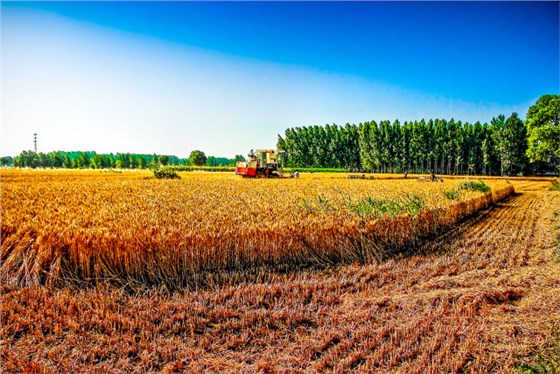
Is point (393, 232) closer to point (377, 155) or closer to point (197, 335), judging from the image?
point (197, 335)

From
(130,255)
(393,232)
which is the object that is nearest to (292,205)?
(393,232)

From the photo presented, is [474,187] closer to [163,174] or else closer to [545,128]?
[545,128]

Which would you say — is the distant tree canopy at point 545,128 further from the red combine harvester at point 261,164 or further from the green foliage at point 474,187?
the red combine harvester at point 261,164

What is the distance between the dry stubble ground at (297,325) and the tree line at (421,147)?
243ft

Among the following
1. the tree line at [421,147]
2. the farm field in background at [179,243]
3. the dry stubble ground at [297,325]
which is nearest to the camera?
the dry stubble ground at [297,325]

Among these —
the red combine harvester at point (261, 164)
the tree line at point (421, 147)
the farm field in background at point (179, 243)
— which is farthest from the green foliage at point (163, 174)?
the tree line at point (421, 147)

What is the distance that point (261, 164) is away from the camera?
39.4m

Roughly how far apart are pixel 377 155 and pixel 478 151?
22.4m

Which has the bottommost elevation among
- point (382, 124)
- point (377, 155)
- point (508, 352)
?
point (508, 352)

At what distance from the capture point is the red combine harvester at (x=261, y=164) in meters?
39.2

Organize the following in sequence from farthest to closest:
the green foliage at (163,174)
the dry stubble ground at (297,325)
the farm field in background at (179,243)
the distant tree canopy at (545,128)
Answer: the green foliage at (163,174) → the distant tree canopy at (545,128) → the farm field in background at (179,243) → the dry stubble ground at (297,325)

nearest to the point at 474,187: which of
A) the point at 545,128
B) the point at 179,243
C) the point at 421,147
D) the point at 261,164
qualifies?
the point at 261,164

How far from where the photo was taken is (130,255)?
265 inches

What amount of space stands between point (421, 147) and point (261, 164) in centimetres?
5997
